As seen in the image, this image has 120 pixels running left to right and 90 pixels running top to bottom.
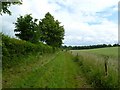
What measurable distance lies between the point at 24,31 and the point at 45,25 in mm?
31256

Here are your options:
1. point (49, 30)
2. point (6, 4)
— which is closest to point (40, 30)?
point (49, 30)

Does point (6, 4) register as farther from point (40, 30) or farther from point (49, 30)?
point (49, 30)

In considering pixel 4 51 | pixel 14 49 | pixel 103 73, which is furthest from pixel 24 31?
pixel 103 73

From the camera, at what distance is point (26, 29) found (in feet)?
132

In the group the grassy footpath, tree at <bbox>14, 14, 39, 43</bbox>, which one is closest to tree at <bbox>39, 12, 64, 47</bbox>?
tree at <bbox>14, 14, 39, 43</bbox>

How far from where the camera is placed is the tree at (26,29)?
3988 cm

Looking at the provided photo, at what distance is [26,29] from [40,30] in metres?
13.3

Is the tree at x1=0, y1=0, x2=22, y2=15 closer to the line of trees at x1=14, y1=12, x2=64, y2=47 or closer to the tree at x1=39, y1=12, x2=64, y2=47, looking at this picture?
the line of trees at x1=14, y1=12, x2=64, y2=47

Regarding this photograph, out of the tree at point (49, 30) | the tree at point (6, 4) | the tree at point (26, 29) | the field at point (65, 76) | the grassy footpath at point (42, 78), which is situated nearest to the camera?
the field at point (65, 76)

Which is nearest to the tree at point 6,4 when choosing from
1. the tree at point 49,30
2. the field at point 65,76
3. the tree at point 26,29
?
the field at point 65,76

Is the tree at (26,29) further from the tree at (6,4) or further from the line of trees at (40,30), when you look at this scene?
the tree at (6,4)

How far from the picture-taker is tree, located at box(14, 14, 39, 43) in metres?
39.9

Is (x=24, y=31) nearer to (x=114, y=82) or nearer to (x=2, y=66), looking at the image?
(x=2, y=66)

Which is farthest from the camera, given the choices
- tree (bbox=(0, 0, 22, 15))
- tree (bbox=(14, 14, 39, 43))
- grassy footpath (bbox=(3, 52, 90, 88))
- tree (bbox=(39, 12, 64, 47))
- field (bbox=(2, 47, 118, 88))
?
tree (bbox=(39, 12, 64, 47))
